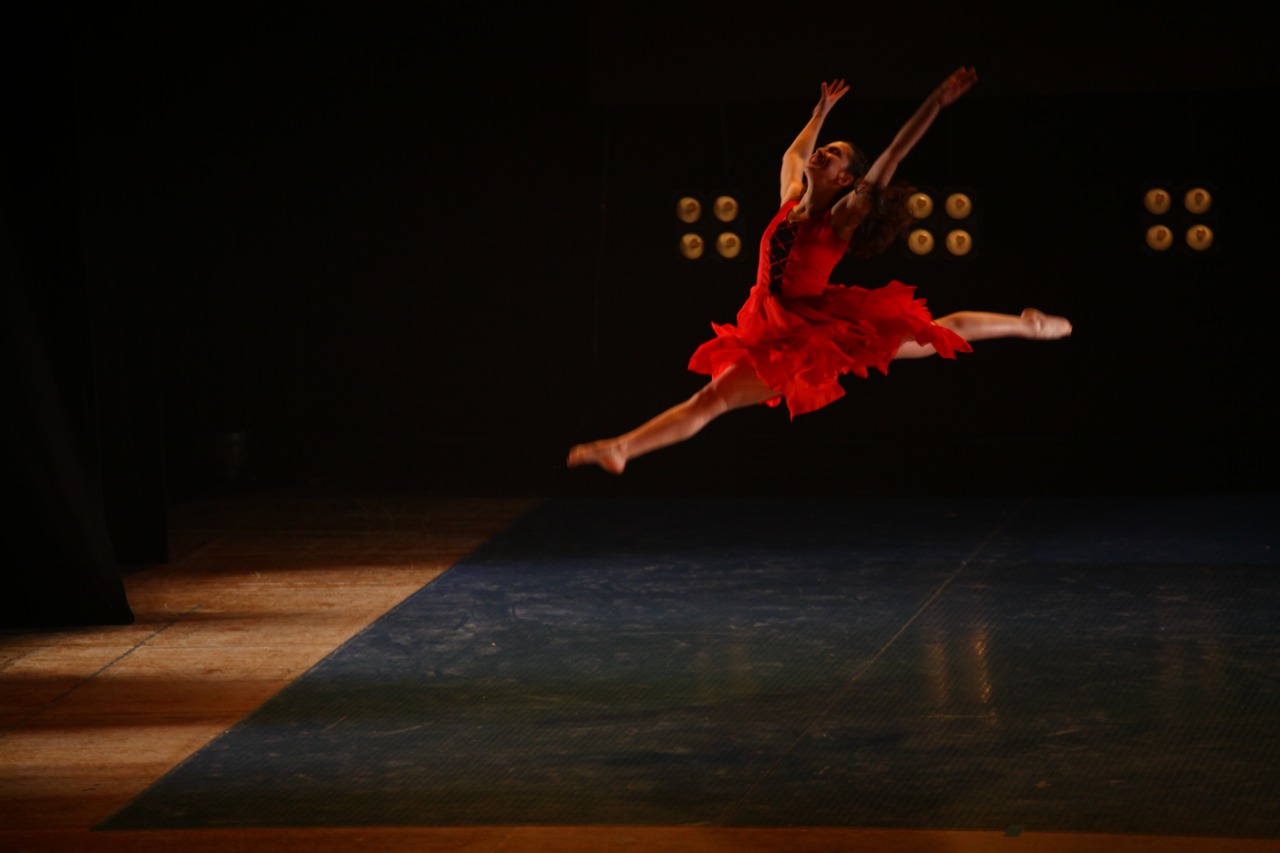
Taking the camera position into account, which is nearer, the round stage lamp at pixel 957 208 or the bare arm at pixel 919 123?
the bare arm at pixel 919 123

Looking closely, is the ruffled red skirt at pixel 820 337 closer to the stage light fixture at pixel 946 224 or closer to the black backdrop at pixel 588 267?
the black backdrop at pixel 588 267

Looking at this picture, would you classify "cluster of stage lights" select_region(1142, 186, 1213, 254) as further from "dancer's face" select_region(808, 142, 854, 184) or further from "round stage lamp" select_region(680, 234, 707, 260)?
"dancer's face" select_region(808, 142, 854, 184)

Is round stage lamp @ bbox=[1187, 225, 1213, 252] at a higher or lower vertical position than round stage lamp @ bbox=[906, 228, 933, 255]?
lower

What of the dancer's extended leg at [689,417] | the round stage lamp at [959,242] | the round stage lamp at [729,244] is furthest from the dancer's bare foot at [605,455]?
the round stage lamp at [959,242]

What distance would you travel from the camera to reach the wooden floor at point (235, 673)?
3.82 meters

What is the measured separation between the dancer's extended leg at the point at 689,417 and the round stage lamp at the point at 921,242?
375 centimetres

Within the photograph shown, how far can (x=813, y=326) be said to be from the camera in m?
4.54

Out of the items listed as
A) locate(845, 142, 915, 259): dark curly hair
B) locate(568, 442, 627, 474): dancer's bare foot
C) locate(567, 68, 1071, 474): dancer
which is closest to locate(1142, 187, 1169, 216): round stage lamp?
locate(567, 68, 1071, 474): dancer

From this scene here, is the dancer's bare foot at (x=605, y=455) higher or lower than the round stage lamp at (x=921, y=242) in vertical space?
lower

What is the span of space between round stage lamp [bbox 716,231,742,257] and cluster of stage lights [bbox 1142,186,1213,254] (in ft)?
6.45

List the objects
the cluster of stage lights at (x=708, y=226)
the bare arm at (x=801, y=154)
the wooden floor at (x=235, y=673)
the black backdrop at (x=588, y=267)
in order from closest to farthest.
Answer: the wooden floor at (x=235, y=673) < the bare arm at (x=801, y=154) < the cluster of stage lights at (x=708, y=226) < the black backdrop at (x=588, y=267)

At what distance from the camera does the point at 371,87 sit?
28.8 feet

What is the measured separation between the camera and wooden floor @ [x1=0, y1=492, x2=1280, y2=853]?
3816mm

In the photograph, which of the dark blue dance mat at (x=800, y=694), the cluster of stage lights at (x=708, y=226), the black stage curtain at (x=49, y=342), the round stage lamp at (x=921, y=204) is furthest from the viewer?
the cluster of stage lights at (x=708, y=226)
